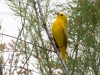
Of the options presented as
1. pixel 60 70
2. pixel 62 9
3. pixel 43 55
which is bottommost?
pixel 60 70

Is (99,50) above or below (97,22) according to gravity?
below

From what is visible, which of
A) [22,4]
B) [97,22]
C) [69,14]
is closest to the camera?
[22,4]

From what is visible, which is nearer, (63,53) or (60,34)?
(63,53)

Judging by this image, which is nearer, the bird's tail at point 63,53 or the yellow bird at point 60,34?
the bird's tail at point 63,53

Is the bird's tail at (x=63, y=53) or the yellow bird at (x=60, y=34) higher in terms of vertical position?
the yellow bird at (x=60, y=34)

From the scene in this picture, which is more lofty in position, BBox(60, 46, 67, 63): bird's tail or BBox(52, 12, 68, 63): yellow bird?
BBox(52, 12, 68, 63): yellow bird

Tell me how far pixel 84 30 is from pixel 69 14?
1.42 ft

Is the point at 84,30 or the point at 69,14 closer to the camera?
the point at 84,30

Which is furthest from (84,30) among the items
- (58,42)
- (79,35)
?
(58,42)

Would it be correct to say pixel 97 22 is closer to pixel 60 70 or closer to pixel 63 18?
pixel 63 18

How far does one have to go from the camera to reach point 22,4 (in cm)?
309

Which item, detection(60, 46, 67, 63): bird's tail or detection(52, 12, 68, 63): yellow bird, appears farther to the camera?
detection(52, 12, 68, 63): yellow bird

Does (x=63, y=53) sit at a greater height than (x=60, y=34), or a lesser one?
lesser

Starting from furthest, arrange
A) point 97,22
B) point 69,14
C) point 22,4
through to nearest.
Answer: point 69,14 → point 97,22 → point 22,4
